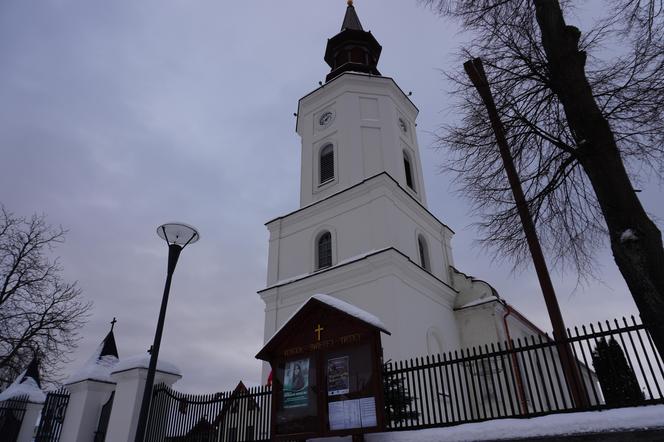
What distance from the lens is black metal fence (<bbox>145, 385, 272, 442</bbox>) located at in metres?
8.56

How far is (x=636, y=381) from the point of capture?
19.6ft

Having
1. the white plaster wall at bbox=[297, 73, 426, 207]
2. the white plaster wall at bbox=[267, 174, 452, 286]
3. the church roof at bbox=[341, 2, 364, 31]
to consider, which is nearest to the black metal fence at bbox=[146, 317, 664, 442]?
the white plaster wall at bbox=[267, 174, 452, 286]

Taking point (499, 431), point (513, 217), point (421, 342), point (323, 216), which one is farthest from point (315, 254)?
point (499, 431)

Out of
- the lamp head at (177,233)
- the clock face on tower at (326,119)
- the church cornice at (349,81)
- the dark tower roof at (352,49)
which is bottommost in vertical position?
the lamp head at (177,233)

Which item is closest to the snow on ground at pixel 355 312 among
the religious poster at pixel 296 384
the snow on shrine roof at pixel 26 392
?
the religious poster at pixel 296 384

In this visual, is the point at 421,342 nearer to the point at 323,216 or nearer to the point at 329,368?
the point at 323,216

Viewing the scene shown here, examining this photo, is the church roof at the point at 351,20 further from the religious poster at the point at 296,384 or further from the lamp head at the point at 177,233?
the religious poster at the point at 296,384

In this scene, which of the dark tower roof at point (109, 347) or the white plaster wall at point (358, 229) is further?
the white plaster wall at point (358, 229)

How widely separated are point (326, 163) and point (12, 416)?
14.4m

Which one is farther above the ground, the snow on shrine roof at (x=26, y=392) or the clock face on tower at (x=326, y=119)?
the clock face on tower at (x=326, y=119)

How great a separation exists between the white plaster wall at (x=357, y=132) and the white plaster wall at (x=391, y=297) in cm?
439

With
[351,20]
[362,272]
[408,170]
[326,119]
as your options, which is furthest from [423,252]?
[351,20]

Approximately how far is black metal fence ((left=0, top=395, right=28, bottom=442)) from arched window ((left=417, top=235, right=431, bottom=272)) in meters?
13.7

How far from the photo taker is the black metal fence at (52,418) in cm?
1119
